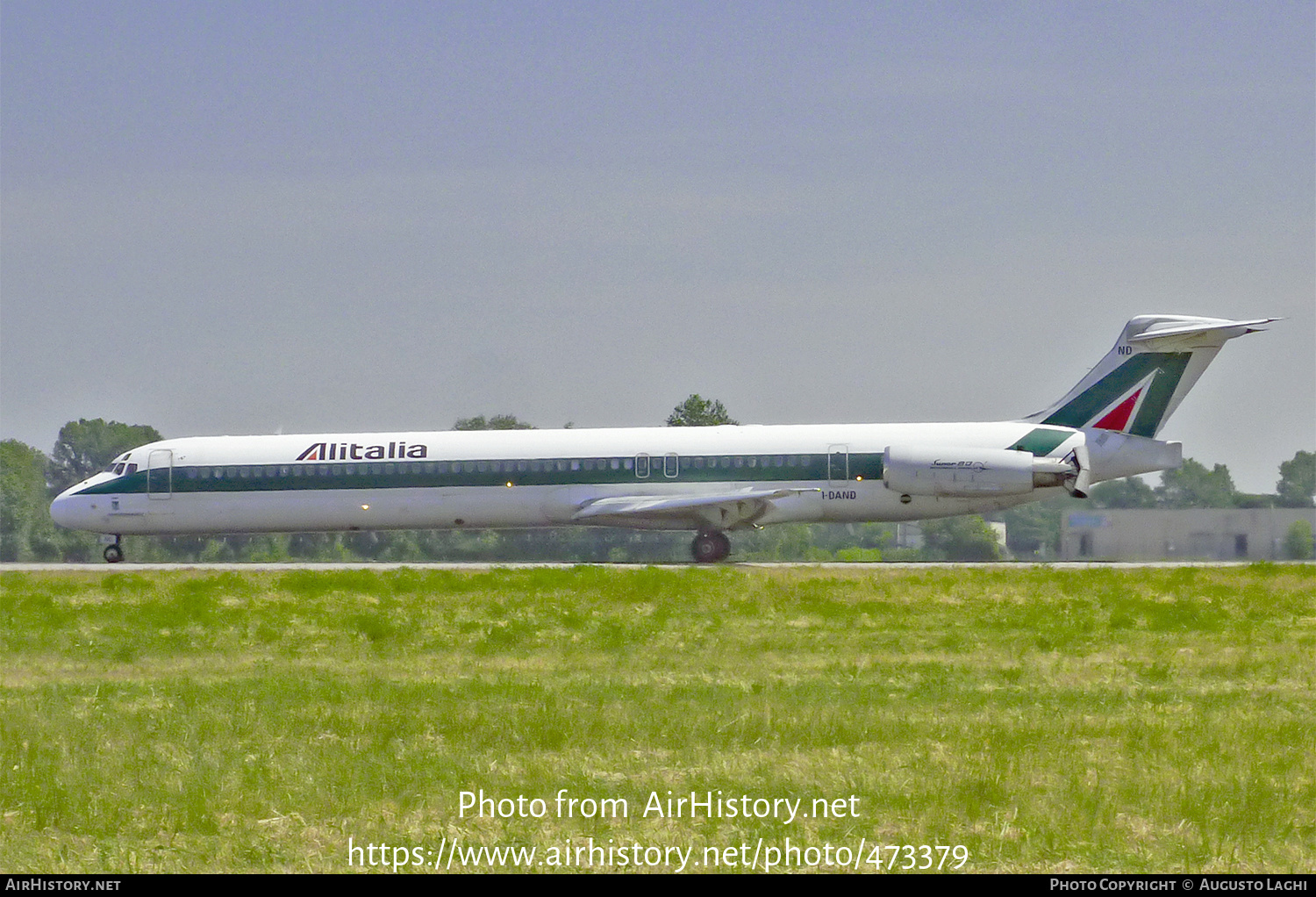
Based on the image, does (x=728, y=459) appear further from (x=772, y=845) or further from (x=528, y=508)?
(x=772, y=845)

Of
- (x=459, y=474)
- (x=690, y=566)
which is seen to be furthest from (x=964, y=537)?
(x=459, y=474)

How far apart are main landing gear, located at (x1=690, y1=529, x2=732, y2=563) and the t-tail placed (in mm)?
8743

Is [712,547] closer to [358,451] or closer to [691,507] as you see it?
[691,507]

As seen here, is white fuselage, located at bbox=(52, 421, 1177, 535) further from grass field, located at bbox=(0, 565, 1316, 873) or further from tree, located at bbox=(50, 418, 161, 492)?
tree, located at bbox=(50, 418, 161, 492)

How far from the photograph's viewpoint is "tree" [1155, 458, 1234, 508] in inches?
1587

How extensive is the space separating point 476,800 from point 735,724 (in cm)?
304

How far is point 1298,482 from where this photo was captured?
4325 cm

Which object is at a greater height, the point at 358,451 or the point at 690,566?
the point at 358,451

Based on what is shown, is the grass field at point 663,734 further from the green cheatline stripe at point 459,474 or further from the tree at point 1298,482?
the tree at point 1298,482

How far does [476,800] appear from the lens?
929 cm

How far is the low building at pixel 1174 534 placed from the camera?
125 feet

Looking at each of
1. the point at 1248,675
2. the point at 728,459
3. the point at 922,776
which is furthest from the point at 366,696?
the point at 728,459

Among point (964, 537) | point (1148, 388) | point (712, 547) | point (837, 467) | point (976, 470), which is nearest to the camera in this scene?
point (976, 470)

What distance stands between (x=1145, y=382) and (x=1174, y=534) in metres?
4.96
